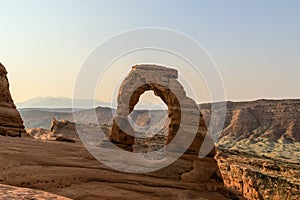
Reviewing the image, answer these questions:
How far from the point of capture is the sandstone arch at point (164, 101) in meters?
16.6

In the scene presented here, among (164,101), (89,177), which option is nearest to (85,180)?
(89,177)

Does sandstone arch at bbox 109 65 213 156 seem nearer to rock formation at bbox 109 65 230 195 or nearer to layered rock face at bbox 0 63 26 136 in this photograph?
rock formation at bbox 109 65 230 195

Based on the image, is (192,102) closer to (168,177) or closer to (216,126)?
(168,177)

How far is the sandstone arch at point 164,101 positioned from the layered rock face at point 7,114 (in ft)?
25.0

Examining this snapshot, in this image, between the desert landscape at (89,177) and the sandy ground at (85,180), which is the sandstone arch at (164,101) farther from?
the sandy ground at (85,180)

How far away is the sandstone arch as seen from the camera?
16.6 metres

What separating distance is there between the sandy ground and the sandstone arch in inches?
139

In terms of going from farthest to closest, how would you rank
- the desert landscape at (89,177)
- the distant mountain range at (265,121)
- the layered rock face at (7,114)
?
the distant mountain range at (265,121) → the layered rock face at (7,114) → the desert landscape at (89,177)

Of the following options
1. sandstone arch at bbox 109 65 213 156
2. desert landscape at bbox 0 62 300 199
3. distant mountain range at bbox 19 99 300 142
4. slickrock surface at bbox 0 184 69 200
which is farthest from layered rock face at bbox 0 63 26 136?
Result: distant mountain range at bbox 19 99 300 142

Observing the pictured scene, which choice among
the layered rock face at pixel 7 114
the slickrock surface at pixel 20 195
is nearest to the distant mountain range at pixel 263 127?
the layered rock face at pixel 7 114

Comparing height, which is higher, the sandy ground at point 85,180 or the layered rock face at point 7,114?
the layered rock face at point 7,114

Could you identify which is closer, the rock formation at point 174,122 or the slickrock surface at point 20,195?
the slickrock surface at point 20,195

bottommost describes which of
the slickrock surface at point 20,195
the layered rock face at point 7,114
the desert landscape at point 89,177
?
the desert landscape at point 89,177

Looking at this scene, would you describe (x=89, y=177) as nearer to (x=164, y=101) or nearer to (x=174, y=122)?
(x=174, y=122)
